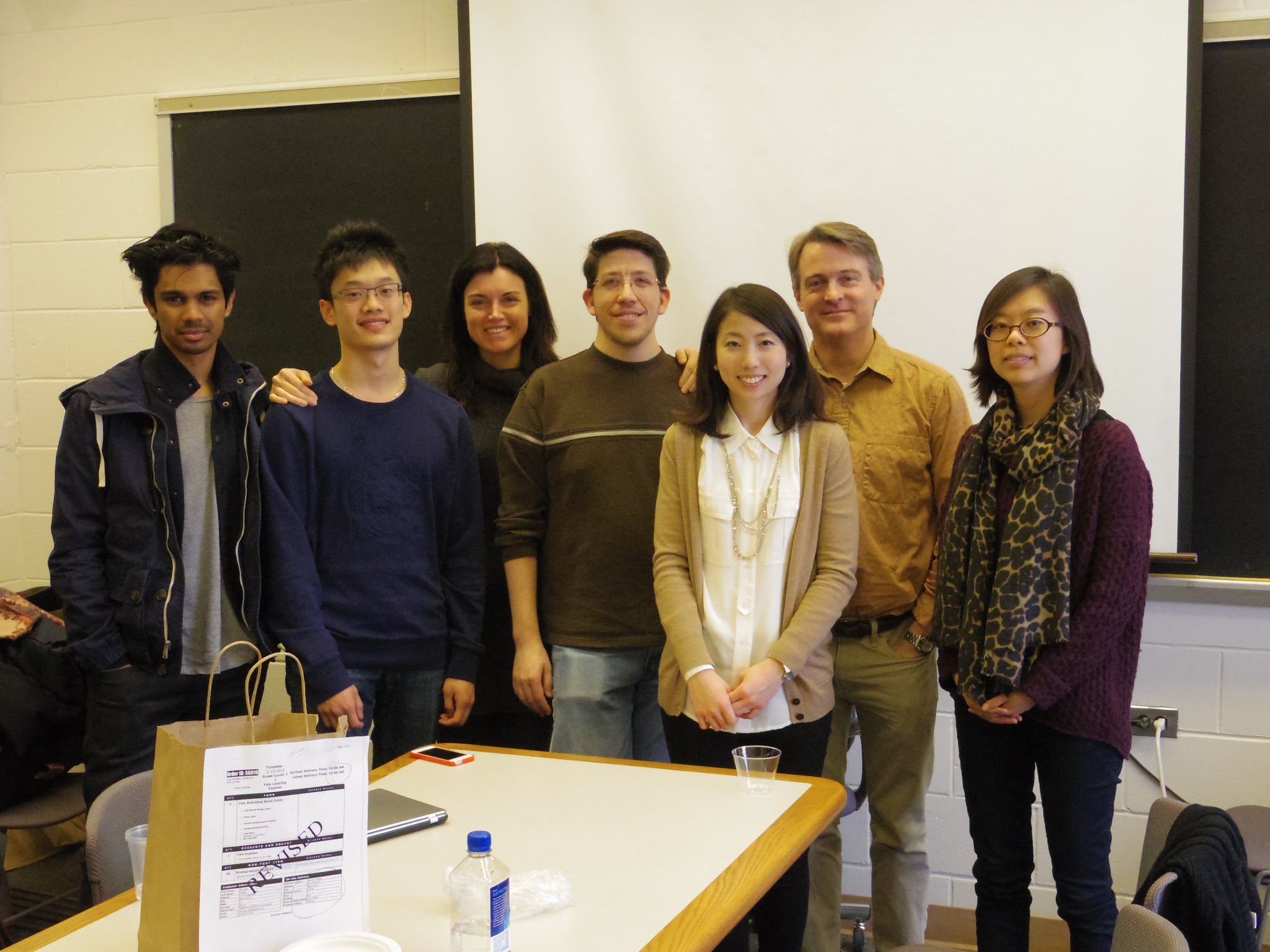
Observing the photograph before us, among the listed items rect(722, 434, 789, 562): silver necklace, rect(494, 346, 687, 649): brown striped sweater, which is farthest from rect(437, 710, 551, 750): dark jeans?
rect(722, 434, 789, 562): silver necklace

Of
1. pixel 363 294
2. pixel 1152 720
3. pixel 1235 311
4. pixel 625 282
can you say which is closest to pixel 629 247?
pixel 625 282

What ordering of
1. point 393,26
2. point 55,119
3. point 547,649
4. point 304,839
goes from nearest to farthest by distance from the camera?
point 304,839 → point 547,649 → point 393,26 → point 55,119

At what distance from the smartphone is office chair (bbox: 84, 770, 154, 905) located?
45cm

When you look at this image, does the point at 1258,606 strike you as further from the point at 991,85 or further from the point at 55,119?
the point at 55,119

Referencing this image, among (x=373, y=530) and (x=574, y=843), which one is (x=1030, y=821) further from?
(x=373, y=530)

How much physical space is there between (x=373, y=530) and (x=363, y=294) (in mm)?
505

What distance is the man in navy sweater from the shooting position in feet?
7.50

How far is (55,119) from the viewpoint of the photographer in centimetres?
359

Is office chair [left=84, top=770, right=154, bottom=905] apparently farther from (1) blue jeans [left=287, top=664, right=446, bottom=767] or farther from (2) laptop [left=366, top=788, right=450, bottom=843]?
(1) blue jeans [left=287, top=664, right=446, bottom=767]

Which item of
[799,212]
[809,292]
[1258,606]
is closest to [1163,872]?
[809,292]

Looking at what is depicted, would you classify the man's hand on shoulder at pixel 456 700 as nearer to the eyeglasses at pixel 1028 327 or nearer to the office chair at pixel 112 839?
the office chair at pixel 112 839

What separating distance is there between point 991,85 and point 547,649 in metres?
1.76

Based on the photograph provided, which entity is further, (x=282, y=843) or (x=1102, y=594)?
(x=1102, y=594)

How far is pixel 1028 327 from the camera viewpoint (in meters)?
1.98
